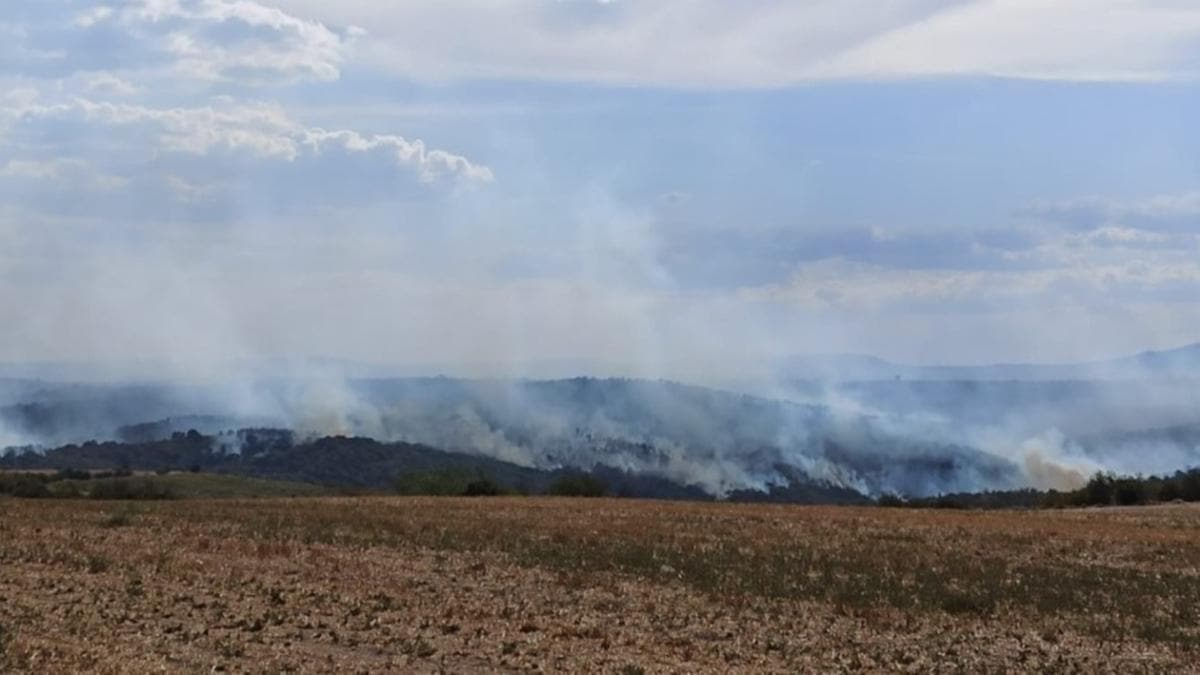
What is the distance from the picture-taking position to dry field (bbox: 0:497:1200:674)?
19922 mm

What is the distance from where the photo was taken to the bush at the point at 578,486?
81062 mm

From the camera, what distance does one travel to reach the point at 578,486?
269 ft

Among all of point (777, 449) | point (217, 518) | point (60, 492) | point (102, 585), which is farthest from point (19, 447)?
point (102, 585)

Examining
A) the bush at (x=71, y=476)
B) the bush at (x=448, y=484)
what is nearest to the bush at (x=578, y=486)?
the bush at (x=448, y=484)

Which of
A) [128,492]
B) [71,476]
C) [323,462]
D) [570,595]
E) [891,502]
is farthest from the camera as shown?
[323,462]

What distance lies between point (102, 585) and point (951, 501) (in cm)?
6412

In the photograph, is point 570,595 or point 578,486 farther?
point 578,486

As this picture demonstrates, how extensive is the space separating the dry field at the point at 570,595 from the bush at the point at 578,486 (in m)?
36.0

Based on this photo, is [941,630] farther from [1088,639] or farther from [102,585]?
[102,585]

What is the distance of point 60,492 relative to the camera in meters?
68.4

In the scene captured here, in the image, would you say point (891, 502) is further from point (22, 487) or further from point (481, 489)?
point (22, 487)

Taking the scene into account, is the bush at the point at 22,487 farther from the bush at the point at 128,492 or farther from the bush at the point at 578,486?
the bush at the point at 578,486

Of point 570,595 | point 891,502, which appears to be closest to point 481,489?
point 891,502

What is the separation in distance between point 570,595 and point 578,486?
55.4 metres
